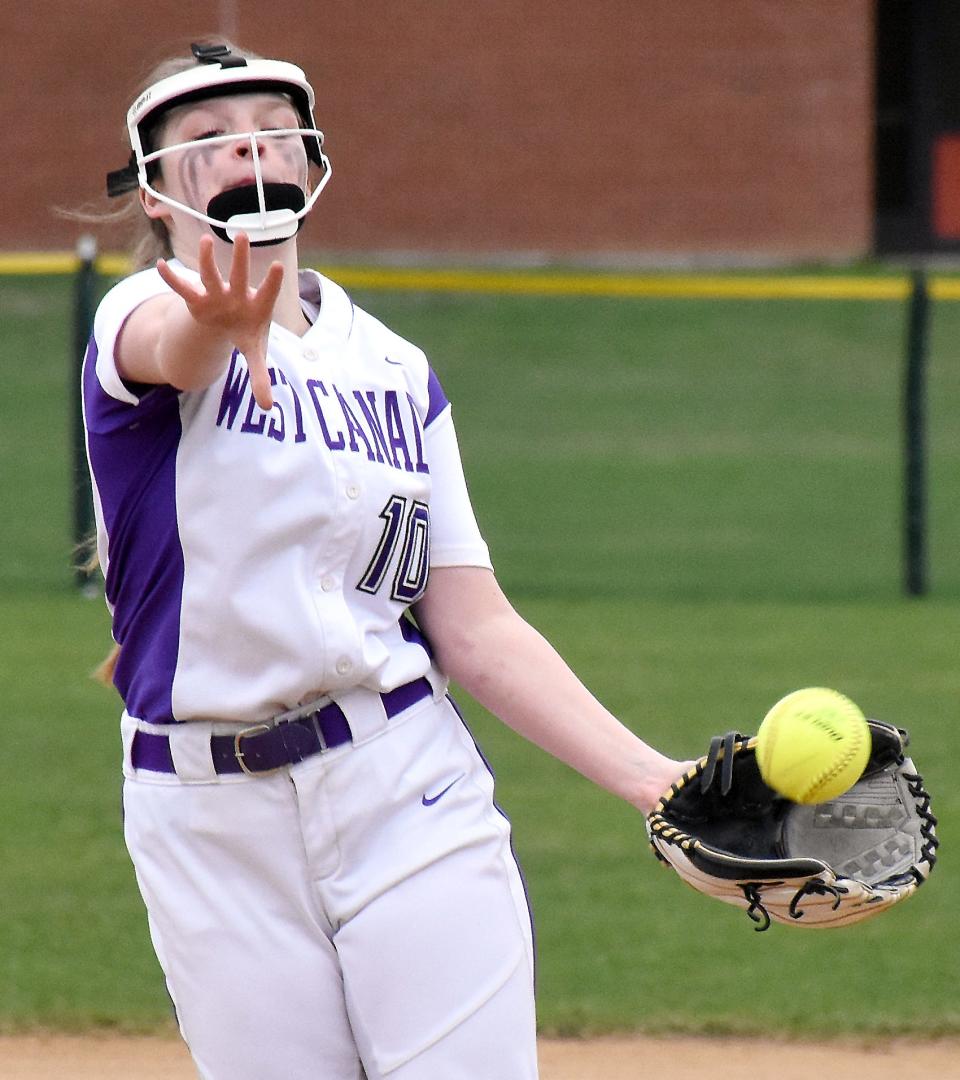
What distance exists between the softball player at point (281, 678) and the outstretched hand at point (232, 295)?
0.10 m

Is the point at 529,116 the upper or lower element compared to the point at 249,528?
lower

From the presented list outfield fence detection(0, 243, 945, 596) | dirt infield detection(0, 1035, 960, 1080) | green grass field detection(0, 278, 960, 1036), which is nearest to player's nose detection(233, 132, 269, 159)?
dirt infield detection(0, 1035, 960, 1080)

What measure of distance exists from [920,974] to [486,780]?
275cm

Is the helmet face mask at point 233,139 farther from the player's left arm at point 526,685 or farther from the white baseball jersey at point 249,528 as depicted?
the player's left arm at point 526,685

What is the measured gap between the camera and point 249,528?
2262 mm

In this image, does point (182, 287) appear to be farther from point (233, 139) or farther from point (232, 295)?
point (233, 139)

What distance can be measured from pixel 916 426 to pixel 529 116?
11.9m

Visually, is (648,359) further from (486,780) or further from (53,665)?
(486,780)

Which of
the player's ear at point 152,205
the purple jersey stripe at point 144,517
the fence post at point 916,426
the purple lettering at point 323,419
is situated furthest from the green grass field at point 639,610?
the player's ear at point 152,205

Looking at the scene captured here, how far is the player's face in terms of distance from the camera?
7.54 ft

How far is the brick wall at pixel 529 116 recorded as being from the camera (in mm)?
20062

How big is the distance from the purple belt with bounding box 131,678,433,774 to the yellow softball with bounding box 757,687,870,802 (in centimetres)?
55

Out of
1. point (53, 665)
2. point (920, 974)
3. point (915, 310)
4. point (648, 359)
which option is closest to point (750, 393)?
point (648, 359)

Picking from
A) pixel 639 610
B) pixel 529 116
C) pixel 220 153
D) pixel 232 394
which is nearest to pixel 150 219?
pixel 220 153
